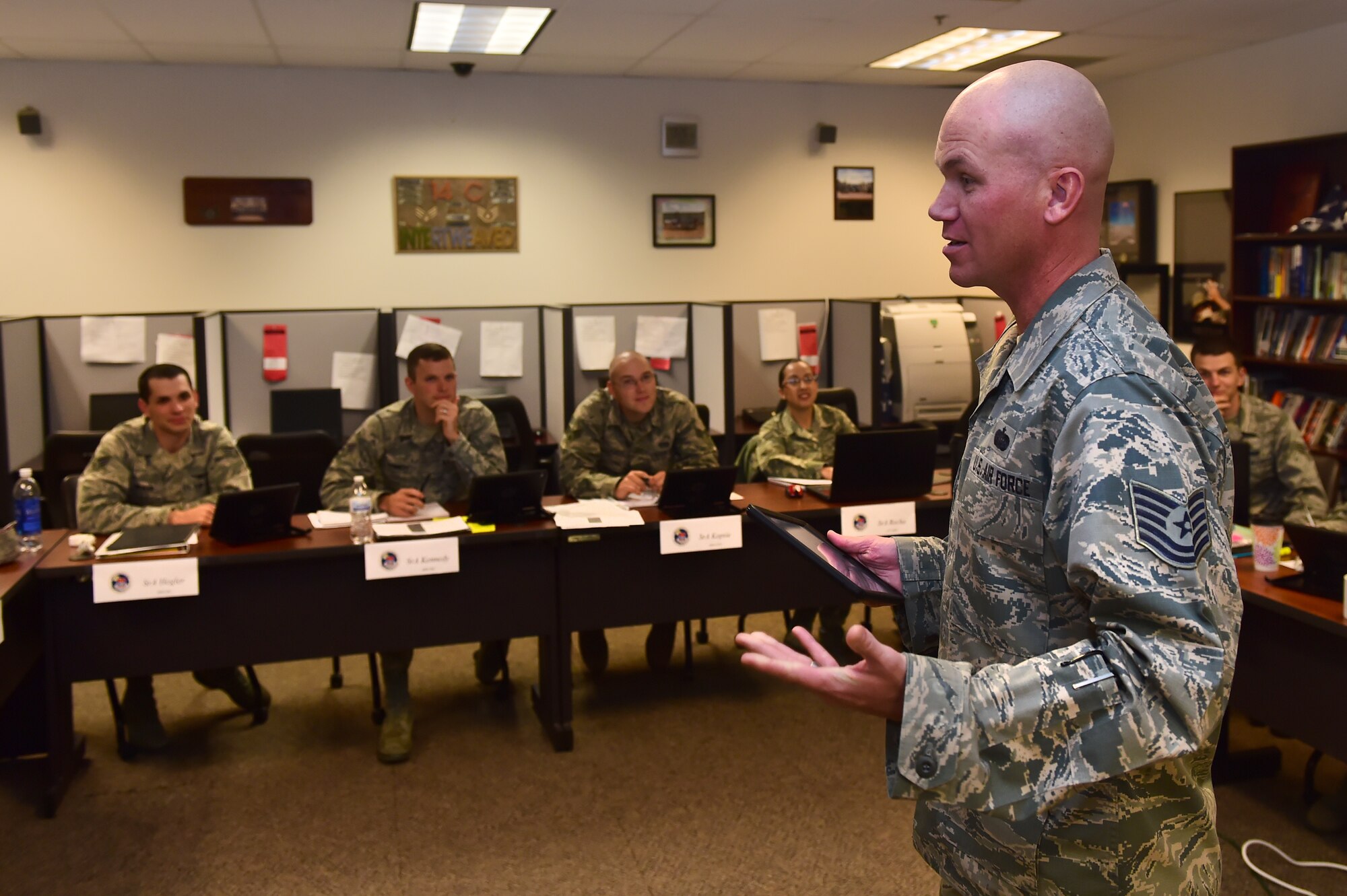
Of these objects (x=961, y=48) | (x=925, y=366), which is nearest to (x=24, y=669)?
(x=925, y=366)

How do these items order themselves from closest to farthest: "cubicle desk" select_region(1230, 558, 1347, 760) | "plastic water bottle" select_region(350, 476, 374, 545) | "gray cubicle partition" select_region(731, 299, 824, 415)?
"cubicle desk" select_region(1230, 558, 1347, 760)
"plastic water bottle" select_region(350, 476, 374, 545)
"gray cubicle partition" select_region(731, 299, 824, 415)

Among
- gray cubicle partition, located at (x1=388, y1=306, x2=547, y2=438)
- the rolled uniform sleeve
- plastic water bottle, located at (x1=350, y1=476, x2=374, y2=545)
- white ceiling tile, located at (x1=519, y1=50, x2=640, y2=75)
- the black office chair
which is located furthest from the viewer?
white ceiling tile, located at (x1=519, y1=50, x2=640, y2=75)

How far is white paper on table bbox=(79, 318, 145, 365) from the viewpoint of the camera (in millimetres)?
5469

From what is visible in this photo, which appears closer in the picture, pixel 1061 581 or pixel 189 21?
pixel 1061 581

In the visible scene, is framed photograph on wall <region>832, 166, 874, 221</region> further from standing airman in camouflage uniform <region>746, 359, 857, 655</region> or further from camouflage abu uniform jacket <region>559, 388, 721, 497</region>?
camouflage abu uniform jacket <region>559, 388, 721, 497</region>

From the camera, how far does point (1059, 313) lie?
105 centimetres

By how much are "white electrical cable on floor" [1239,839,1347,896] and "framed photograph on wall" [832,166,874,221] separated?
4.97m

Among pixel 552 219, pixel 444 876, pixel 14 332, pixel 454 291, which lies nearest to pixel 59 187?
pixel 14 332

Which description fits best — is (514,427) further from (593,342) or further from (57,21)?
(57,21)

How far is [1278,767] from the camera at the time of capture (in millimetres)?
3273

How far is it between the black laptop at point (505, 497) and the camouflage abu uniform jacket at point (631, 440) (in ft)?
2.42

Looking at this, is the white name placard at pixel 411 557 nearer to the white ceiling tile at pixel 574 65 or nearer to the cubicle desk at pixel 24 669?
the cubicle desk at pixel 24 669

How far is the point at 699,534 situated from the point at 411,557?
87 cm

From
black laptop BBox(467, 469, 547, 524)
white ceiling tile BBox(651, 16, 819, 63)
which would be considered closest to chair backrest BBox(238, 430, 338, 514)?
black laptop BBox(467, 469, 547, 524)
